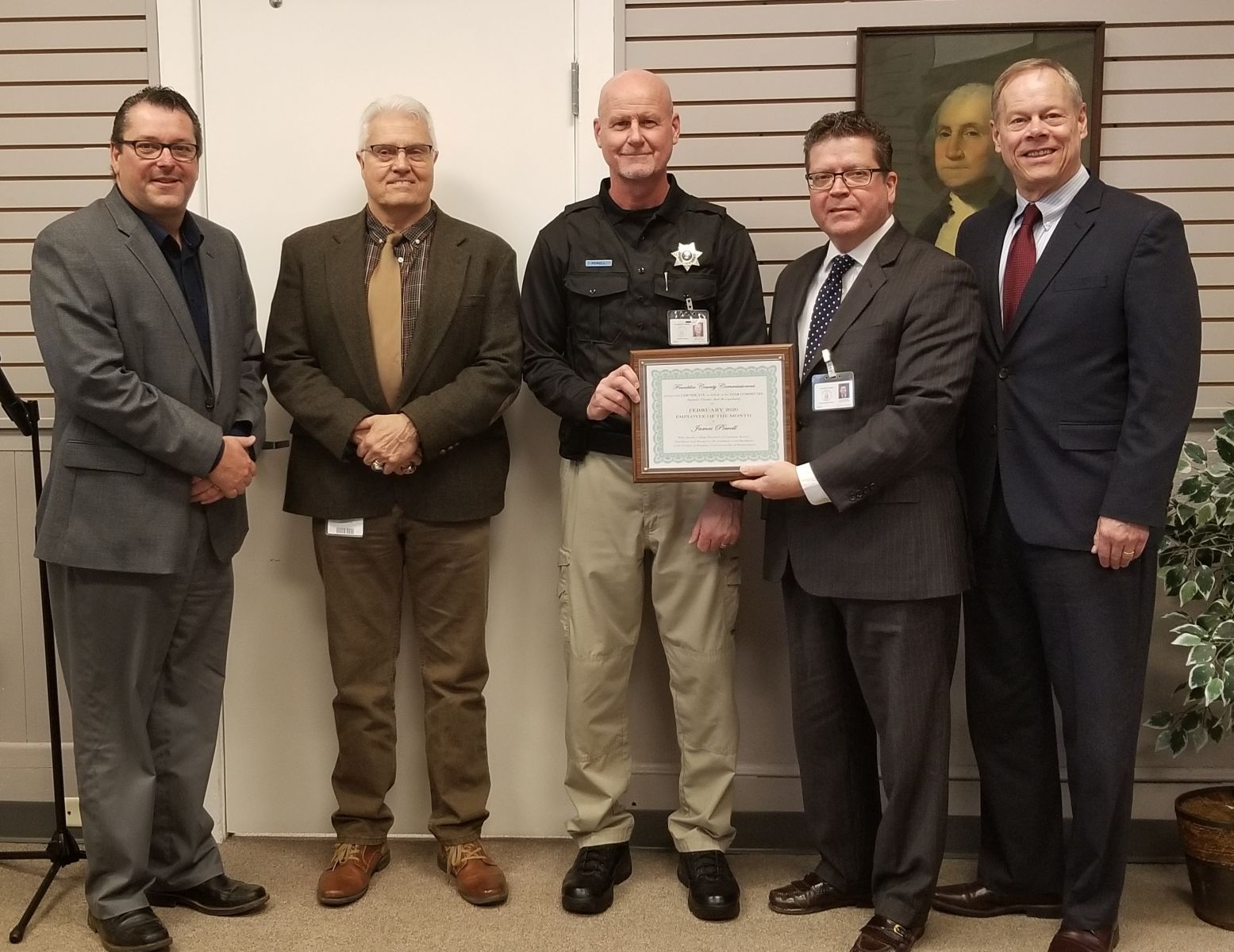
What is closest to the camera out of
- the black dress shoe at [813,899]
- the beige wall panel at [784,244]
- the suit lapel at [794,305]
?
the suit lapel at [794,305]

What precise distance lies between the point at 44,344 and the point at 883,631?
2.12m

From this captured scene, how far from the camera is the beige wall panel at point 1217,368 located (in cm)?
321

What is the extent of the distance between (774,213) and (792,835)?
1.89 m

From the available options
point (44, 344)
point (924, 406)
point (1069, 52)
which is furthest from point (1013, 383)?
point (44, 344)

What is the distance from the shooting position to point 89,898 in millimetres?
2711

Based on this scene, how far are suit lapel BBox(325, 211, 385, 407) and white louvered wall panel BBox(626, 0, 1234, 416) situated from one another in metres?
1.00

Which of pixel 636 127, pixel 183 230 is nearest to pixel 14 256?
pixel 183 230

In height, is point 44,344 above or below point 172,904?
above

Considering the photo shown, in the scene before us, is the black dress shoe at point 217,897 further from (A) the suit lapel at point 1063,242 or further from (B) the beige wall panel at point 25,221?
(A) the suit lapel at point 1063,242

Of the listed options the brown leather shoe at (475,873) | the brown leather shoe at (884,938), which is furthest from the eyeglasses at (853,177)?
the brown leather shoe at (475,873)

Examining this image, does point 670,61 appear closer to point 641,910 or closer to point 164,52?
point 164,52

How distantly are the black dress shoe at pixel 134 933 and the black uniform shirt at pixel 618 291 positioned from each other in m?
1.58

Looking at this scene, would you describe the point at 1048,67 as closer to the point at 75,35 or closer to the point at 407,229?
the point at 407,229

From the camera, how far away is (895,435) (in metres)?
2.49
